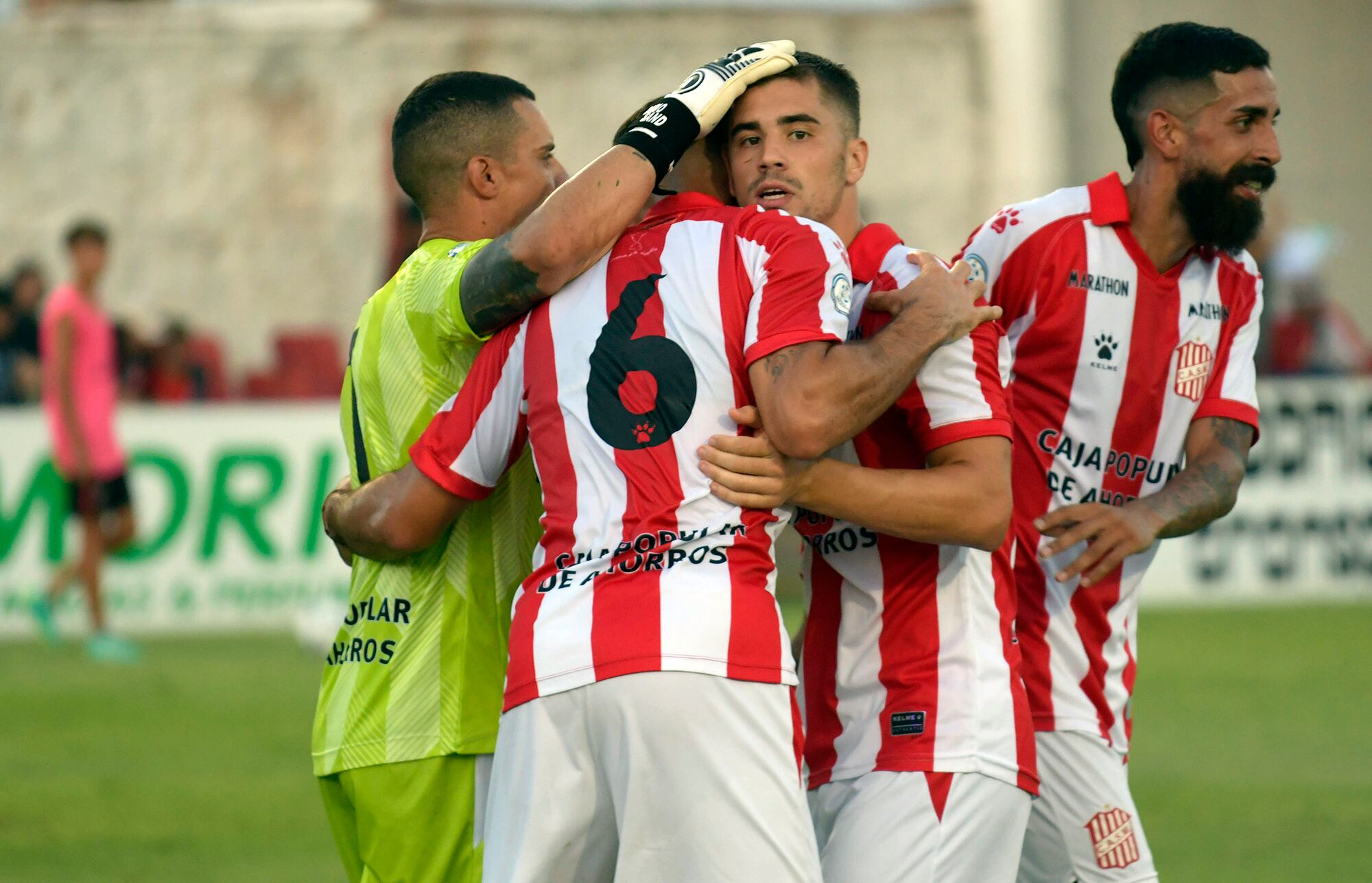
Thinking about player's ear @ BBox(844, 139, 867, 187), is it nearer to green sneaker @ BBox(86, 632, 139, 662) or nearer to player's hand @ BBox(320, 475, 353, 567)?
player's hand @ BBox(320, 475, 353, 567)

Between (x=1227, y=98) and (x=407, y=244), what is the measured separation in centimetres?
1086

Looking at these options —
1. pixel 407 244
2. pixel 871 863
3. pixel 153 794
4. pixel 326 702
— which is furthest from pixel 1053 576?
pixel 407 244

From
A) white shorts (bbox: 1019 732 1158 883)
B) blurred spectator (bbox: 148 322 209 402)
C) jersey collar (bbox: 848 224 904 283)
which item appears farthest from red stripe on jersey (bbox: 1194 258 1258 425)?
blurred spectator (bbox: 148 322 209 402)

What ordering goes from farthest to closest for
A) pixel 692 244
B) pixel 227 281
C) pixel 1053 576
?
pixel 227 281
pixel 1053 576
pixel 692 244

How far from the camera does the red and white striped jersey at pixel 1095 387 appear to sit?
4.44 metres

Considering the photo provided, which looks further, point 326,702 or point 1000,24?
point 1000,24

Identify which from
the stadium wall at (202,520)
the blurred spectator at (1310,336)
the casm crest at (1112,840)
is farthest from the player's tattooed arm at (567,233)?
the blurred spectator at (1310,336)

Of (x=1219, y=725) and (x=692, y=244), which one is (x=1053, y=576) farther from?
(x=1219, y=725)

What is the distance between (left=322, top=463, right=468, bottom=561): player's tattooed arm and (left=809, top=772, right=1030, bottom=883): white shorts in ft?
3.44

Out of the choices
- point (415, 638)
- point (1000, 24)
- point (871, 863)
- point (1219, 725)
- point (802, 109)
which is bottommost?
point (1219, 725)

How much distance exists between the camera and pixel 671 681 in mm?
3172

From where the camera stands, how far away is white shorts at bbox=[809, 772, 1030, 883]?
11.8 feet

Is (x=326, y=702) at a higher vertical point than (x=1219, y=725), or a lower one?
higher

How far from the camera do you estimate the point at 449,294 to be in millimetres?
3654
